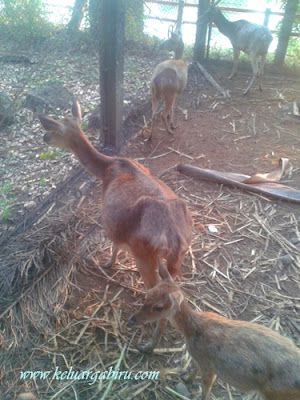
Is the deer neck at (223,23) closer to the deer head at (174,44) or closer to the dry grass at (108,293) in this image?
the deer head at (174,44)

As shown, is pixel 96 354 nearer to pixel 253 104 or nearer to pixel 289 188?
pixel 289 188

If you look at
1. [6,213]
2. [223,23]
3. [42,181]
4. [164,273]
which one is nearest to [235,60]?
[223,23]

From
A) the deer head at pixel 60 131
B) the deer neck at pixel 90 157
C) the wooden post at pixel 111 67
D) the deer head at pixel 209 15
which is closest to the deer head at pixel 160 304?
the deer neck at pixel 90 157

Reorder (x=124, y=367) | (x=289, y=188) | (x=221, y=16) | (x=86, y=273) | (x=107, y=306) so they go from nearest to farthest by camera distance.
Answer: (x=124, y=367) < (x=107, y=306) < (x=86, y=273) < (x=289, y=188) < (x=221, y=16)

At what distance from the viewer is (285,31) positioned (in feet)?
28.7

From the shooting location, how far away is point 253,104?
761cm

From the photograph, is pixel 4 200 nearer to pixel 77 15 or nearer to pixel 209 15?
pixel 77 15

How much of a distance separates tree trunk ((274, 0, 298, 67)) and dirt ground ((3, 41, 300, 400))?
143 inches

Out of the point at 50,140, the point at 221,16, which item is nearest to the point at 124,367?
the point at 50,140

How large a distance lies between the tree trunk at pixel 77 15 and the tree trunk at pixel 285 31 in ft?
18.1

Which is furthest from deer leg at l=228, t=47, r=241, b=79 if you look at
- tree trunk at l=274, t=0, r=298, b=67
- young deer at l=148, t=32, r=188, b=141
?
young deer at l=148, t=32, r=188, b=141

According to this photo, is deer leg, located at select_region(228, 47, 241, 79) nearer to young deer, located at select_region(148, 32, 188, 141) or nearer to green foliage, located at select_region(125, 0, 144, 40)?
green foliage, located at select_region(125, 0, 144, 40)

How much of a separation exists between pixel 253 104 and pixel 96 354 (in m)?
6.18

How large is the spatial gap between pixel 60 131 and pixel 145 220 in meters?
1.53
